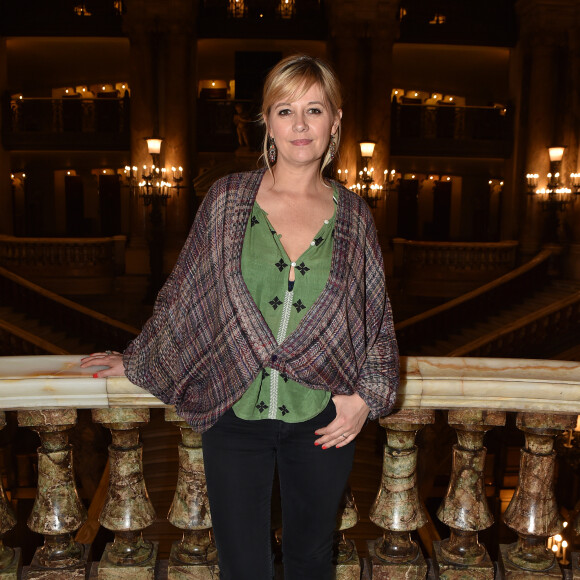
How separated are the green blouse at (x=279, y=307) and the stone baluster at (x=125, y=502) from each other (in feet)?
1.73

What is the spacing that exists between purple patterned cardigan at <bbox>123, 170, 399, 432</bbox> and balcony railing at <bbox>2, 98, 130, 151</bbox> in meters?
14.1

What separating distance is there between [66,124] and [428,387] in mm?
15695

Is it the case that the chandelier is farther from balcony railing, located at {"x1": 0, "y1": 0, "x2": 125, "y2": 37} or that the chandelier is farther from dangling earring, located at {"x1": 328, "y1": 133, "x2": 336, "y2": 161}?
dangling earring, located at {"x1": 328, "y1": 133, "x2": 336, "y2": 161}

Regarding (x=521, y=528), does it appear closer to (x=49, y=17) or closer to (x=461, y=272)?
(x=461, y=272)

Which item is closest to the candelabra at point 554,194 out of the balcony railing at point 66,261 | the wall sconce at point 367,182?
the wall sconce at point 367,182

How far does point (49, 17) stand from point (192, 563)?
16.3m

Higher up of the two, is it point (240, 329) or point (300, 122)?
point (300, 122)

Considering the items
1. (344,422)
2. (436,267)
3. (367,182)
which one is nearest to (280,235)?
(344,422)

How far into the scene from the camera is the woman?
1595 millimetres

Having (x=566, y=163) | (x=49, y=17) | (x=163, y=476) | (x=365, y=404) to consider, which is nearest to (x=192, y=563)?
(x=365, y=404)

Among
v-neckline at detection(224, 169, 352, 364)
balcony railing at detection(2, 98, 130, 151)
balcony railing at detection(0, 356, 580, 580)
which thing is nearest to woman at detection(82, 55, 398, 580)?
v-neckline at detection(224, 169, 352, 364)

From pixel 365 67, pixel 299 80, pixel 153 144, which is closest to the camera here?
pixel 299 80

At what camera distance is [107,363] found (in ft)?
6.30

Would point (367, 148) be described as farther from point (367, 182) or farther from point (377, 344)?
point (377, 344)
